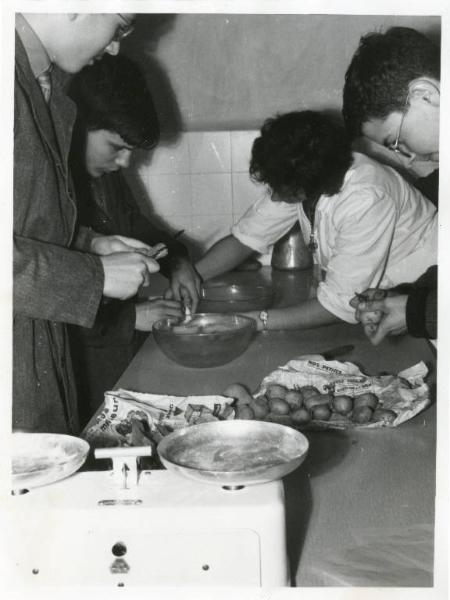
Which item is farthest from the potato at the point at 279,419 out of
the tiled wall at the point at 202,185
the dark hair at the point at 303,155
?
the tiled wall at the point at 202,185

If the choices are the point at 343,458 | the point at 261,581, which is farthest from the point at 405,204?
the point at 261,581

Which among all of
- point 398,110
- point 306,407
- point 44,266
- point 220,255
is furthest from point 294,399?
point 220,255

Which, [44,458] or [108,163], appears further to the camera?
[108,163]

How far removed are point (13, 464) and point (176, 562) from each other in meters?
0.21

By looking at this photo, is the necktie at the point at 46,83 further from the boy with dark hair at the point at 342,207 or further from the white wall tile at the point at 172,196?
the white wall tile at the point at 172,196

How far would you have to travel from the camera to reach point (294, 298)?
1857 mm

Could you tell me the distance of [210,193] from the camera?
2340 mm

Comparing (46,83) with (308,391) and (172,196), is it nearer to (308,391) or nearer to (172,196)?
(308,391)

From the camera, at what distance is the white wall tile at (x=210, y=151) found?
7.63ft

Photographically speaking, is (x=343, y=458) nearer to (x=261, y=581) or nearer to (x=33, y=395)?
(x=261, y=581)

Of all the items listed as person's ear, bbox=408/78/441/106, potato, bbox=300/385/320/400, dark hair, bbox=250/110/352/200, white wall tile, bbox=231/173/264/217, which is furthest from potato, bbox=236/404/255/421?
white wall tile, bbox=231/173/264/217

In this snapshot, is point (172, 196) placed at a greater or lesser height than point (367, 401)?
greater

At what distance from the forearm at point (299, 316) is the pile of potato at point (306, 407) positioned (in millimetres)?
474

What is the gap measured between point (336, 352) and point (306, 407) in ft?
1.18
